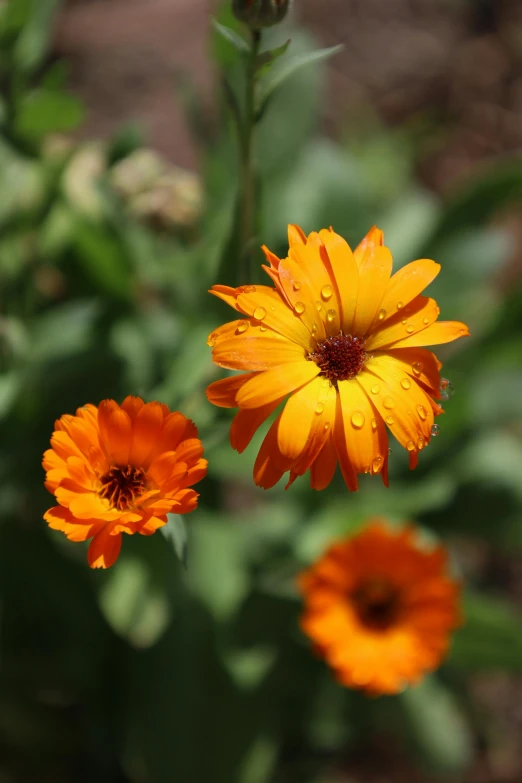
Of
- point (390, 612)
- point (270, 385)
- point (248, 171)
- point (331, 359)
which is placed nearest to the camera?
point (270, 385)

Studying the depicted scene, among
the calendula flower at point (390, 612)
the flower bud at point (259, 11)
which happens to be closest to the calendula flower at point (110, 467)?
the flower bud at point (259, 11)

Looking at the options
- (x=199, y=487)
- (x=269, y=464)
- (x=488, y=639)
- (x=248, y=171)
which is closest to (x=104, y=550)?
(x=269, y=464)

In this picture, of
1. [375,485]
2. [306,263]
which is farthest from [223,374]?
[375,485]

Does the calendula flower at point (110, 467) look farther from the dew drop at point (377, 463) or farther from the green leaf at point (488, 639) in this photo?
the green leaf at point (488, 639)

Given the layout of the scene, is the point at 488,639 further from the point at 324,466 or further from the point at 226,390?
the point at 226,390

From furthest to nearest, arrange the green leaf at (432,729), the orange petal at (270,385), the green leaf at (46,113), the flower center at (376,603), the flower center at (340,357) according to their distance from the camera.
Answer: the green leaf at (432,729), the flower center at (376,603), the green leaf at (46,113), the flower center at (340,357), the orange petal at (270,385)

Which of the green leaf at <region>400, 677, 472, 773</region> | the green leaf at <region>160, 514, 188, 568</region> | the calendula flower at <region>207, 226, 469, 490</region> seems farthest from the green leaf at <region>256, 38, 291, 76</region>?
the green leaf at <region>400, 677, 472, 773</region>
